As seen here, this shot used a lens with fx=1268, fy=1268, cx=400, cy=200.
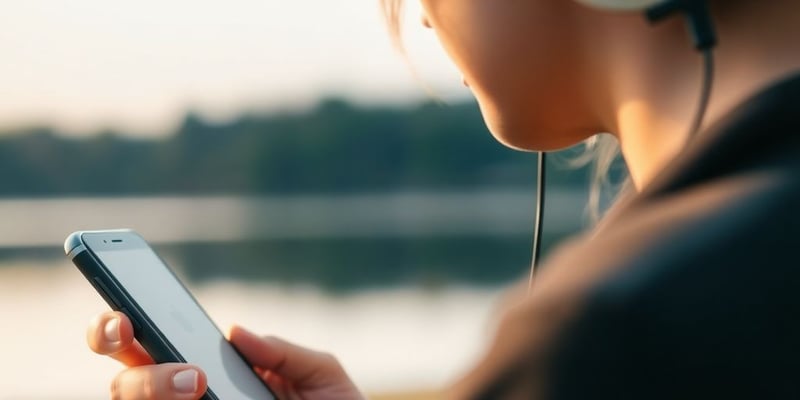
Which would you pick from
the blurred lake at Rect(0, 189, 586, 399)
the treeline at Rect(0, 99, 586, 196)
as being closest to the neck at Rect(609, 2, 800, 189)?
the blurred lake at Rect(0, 189, 586, 399)

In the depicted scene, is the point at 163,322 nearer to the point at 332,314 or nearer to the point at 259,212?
the point at 332,314

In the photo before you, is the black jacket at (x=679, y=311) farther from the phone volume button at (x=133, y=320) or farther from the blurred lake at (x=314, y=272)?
the phone volume button at (x=133, y=320)

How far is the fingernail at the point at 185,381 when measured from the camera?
98 centimetres

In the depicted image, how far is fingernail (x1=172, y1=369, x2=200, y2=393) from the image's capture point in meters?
0.98

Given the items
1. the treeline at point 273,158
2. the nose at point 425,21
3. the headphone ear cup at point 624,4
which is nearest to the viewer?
the headphone ear cup at point 624,4

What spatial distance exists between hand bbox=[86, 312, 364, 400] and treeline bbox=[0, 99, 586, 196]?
16.7 metres

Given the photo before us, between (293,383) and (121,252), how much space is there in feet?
0.69

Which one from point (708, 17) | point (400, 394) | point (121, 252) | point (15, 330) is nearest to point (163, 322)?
point (121, 252)

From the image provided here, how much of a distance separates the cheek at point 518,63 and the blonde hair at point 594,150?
0.48 ft

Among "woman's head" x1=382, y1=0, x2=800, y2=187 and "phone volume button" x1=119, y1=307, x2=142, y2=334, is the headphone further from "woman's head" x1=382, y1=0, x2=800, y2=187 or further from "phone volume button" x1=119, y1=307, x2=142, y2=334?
"phone volume button" x1=119, y1=307, x2=142, y2=334

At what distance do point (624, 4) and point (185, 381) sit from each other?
53cm

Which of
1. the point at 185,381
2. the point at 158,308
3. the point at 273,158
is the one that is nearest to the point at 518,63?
the point at 185,381

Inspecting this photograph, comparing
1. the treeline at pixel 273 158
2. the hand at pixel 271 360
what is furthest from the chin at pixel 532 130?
the treeline at pixel 273 158

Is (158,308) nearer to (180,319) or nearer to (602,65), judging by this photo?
(180,319)
